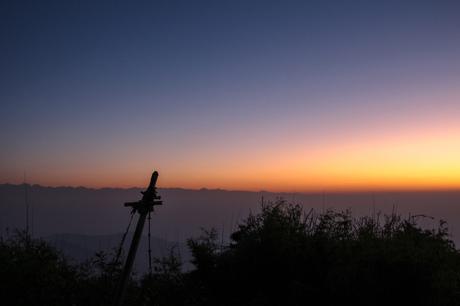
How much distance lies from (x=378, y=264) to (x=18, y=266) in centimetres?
1021

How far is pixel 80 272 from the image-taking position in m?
13.3

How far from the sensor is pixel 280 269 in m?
13.1

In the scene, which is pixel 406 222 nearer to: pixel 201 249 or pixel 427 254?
pixel 427 254

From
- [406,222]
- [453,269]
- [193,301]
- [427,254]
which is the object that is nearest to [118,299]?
[193,301]

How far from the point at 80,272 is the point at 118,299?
6.60 m

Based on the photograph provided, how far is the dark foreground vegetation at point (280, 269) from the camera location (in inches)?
438

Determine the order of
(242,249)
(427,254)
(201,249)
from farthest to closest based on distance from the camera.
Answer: (201,249)
(242,249)
(427,254)

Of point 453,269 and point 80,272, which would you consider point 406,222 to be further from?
point 80,272

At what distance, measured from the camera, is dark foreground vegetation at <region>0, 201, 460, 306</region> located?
36.5 ft

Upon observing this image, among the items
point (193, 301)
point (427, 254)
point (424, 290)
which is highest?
point (427, 254)

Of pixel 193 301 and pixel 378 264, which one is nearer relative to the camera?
pixel 378 264

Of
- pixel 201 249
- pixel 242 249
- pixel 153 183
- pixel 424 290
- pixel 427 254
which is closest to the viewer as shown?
pixel 153 183

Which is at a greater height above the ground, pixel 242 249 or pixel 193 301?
pixel 242 249

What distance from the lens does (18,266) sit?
12.1 m
